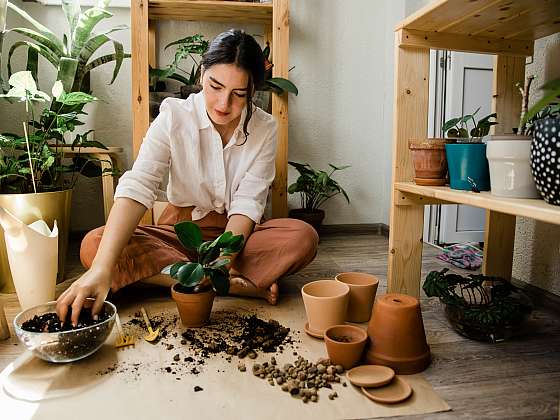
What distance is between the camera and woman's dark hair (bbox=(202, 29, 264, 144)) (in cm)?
126

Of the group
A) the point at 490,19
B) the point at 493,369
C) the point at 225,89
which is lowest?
the point at 493,369

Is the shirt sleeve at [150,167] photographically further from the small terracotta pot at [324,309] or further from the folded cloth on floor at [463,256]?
the folded cloth on floor at [463,256]

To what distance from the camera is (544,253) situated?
141 cm

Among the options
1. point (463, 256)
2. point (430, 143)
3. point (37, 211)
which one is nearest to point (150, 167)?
point (37, 211)

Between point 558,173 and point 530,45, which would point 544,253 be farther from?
point 558,173

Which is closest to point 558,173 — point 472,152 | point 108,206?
point 472,152

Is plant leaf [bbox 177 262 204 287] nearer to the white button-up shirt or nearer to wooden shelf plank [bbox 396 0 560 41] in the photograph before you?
the white button-up shirt

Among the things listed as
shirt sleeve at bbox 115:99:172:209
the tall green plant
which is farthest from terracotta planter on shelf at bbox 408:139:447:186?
the tall green plant

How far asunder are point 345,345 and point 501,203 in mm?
418

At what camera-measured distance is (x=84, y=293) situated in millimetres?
1018

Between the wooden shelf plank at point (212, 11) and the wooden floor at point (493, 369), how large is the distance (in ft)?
4.10

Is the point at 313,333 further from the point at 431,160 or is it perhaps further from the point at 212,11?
the point at 212,11

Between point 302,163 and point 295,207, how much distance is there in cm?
23

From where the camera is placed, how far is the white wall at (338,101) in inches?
87.6
